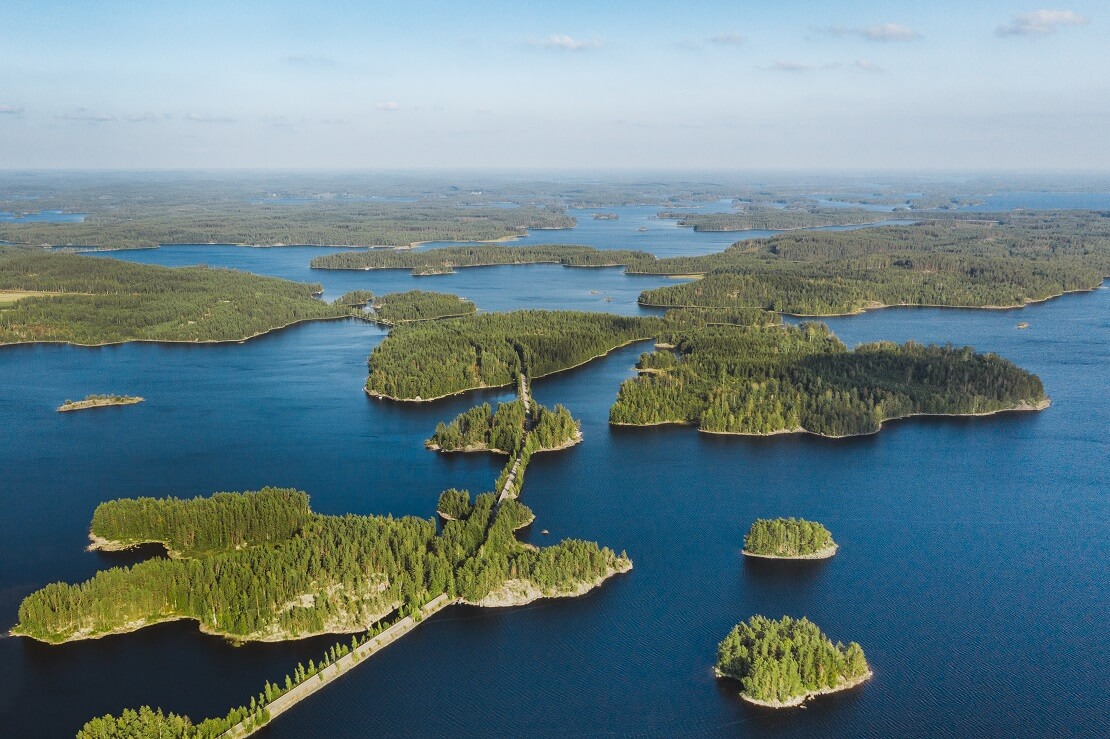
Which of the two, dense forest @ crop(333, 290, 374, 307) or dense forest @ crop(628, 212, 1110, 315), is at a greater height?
dense forest @ crop(628, 212, 1110, 315)

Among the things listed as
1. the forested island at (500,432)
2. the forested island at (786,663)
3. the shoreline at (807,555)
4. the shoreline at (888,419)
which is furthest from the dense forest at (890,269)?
the forested island at (786,663)

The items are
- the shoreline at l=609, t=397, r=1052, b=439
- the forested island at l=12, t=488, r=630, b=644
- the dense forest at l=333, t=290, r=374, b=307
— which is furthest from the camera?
the dense forest at l=333, t=290, r=374, b=307

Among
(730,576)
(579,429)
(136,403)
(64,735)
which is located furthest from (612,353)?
(64,735)

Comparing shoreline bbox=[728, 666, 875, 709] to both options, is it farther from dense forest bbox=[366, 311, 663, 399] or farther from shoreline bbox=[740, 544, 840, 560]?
dense forest bbox=[366, 311, 663, 399]

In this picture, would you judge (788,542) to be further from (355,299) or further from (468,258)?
(468,258)

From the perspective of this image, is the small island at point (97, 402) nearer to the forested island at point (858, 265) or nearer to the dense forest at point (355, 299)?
the dense forest at point (355, 299)

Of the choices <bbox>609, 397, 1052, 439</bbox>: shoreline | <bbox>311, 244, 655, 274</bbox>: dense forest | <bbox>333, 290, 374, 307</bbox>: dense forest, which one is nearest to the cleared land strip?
<bbox>609, 397, 1052, 439</bbox>: shoreline

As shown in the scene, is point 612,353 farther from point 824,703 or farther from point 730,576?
point 824,703
